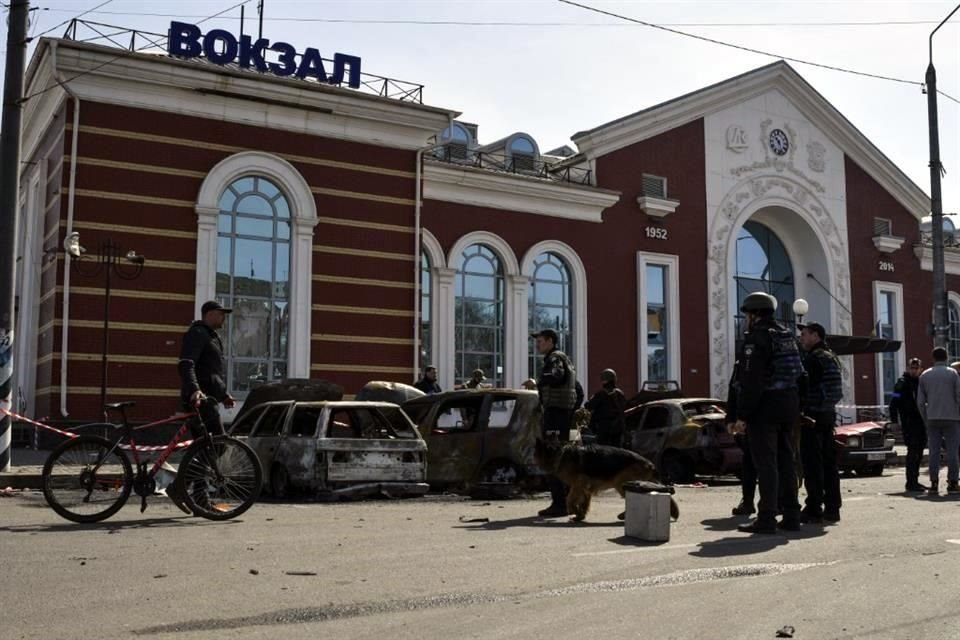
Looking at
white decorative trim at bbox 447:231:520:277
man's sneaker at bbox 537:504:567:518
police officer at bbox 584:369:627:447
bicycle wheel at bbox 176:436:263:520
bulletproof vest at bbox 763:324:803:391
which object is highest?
white decorative trim at bbox 447:231:520:277

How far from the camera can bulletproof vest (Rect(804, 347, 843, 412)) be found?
970cm

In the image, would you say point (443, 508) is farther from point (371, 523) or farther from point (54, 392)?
point (54, 392)

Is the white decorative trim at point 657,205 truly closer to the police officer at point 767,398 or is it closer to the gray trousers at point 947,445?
the gray trousers at point 947,445

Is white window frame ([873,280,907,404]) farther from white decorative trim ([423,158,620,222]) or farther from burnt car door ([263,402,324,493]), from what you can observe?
burnt car door ([263,402,324,493])

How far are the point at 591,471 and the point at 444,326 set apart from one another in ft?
50.5

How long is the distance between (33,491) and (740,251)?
2328 cm

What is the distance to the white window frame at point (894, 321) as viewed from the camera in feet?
108

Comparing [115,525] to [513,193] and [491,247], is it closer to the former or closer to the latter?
[491,247]

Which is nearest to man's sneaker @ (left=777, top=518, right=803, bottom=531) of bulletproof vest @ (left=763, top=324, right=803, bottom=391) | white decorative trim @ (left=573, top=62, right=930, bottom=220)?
bulletproof vest @ (left=763, top=324, right=803, bottom=391)

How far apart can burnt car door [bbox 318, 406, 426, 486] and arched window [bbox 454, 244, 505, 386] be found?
12.7 metres

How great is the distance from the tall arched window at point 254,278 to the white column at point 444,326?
4.64 m

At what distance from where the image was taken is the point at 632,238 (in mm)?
27781

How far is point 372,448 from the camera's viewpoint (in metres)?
11.6

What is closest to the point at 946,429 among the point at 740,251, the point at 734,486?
the point at 734,486
